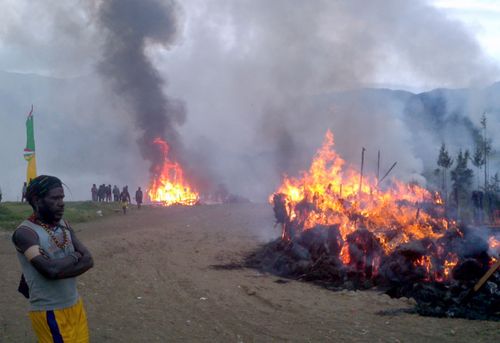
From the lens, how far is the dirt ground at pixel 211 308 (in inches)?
242

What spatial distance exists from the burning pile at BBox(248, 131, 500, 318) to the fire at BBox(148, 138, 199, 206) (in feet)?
78.9

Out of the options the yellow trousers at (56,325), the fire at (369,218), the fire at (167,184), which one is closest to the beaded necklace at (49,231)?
the yellow trousers at (56,325)

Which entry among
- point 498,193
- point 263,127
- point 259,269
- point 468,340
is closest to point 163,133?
point 263,127

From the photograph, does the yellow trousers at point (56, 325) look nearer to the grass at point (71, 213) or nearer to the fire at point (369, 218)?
the fire at point (369, 218)

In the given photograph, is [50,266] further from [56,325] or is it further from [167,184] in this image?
[167,184]

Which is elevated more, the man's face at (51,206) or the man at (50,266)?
the man's face at (51,206)

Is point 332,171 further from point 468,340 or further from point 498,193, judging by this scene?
point 468,340

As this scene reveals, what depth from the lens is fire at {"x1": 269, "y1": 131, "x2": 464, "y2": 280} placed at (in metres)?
10.0

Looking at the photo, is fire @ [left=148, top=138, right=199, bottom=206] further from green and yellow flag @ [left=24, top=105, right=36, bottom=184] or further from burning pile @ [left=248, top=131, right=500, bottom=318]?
burning pile @ [left=248, top=131, right=500, bottom=318]

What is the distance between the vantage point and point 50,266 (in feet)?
10.2

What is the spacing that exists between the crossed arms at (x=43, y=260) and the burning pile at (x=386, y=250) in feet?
19.0

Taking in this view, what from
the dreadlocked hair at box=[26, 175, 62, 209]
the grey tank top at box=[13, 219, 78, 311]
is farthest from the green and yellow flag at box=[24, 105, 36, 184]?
the grey tank top at box=[13, 219, 78, 311]

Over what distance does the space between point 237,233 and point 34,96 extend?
208ft

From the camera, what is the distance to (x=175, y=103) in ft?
144
